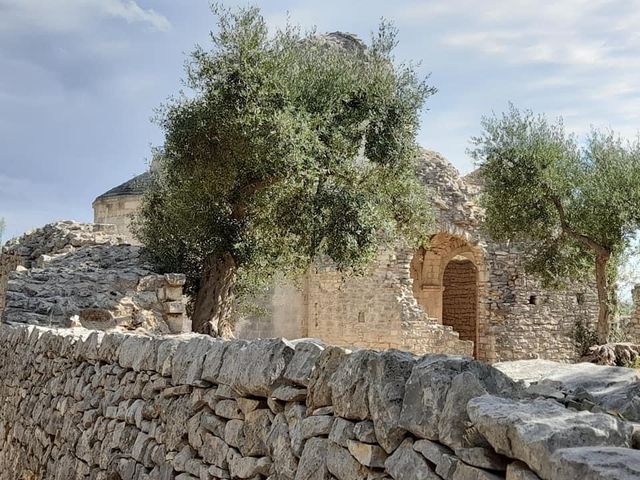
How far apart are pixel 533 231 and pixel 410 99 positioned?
5785 mm

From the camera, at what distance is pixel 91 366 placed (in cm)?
627

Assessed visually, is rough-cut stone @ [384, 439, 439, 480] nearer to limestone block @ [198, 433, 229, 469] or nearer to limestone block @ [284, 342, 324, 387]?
limestone block @ [284, 342, 324, 387]

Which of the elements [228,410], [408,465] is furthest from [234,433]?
[408,465]

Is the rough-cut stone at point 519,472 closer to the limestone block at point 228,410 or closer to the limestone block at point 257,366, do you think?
the limestone block at point 257,366

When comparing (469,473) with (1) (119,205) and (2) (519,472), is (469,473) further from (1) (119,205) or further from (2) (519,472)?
(1) (119,205)

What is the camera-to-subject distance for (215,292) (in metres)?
12.3

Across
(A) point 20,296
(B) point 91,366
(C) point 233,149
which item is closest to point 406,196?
(C) point 233,149

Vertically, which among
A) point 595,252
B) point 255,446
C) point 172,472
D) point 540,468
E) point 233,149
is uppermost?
point 233,149

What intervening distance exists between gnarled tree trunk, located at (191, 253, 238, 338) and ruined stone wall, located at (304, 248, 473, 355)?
757 centimetres

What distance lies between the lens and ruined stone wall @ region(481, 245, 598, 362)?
21.0m

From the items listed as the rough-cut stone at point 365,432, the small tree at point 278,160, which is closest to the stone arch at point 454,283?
the small tree at point 278,160

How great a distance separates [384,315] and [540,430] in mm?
18140

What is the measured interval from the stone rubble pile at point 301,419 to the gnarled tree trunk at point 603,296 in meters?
13.6

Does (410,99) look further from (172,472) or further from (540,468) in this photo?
(540,468)
